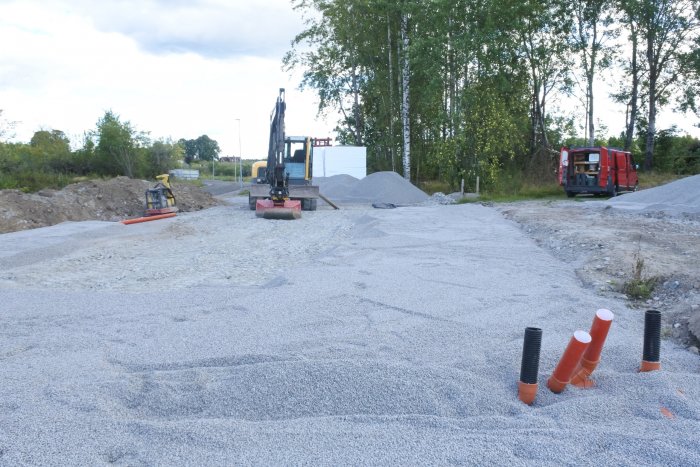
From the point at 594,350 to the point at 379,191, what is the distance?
26.3 metres

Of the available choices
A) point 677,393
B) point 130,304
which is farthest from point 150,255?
point 677,393

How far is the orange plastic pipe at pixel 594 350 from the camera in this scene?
13.3 feet

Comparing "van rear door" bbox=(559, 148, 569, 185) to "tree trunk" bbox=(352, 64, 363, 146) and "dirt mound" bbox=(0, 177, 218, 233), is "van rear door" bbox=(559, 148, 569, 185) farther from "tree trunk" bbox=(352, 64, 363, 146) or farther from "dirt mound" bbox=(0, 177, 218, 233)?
"tree trunk" bbox=(352, 64, 363, 146)

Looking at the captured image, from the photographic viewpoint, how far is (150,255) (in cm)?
1141

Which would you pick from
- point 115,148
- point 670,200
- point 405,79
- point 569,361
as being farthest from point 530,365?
point 115,148

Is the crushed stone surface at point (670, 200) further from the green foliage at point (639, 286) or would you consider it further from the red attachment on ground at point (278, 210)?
the green foliage at point (639, 286)

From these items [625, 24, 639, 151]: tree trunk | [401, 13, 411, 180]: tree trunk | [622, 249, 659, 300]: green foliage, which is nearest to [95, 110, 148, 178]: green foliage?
[401, 13, 411, 180]: tree trunk

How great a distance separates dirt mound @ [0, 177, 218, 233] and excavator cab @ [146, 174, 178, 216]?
1903 millimetres

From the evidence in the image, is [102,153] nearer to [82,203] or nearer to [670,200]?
[82,203]

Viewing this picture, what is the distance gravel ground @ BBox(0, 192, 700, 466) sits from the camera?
333 cm

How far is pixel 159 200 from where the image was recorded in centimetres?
2091

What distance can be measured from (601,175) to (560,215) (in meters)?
9.27

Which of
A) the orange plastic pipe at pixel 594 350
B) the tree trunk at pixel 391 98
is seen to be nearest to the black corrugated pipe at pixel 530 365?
the orange plastic pipe at pixel 594 350

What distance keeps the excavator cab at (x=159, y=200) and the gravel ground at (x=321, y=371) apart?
1122cm
